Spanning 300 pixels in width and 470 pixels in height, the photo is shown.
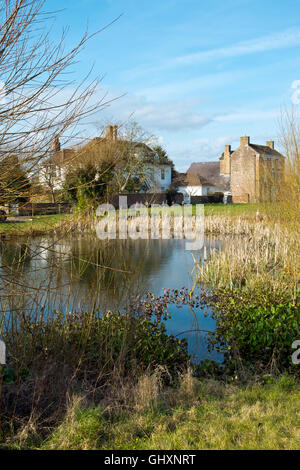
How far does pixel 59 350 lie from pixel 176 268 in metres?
6.78

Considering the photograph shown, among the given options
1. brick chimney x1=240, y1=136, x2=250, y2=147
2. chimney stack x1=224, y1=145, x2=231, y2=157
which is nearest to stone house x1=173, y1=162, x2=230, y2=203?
chimney stack x1=224, y1=145, x2=231, y2=157

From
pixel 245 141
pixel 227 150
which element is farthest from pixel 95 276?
pixel 227 150

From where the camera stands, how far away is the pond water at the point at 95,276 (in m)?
3.71

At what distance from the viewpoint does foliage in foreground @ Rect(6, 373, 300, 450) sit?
302 cm

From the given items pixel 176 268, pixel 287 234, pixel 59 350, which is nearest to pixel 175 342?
pixel 59 350

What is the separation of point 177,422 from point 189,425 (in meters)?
0.10

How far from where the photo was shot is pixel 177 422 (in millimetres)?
3312

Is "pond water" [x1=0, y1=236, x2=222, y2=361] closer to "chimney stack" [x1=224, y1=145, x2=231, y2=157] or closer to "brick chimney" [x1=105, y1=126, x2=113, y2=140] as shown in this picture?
"brick chimney" [x1=105, y1=126, x2=113, y2=140]

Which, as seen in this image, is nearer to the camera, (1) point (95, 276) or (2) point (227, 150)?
(1) point (95, 276)

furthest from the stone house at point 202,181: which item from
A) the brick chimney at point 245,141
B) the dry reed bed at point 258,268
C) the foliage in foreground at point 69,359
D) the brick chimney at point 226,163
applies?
the foliage in foreground at point 69,359

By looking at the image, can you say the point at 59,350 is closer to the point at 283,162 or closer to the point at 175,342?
the point at 175,342

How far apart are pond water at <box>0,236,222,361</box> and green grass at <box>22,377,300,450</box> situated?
1.07 m

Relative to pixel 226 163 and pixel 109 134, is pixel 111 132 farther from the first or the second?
pixel 226 163

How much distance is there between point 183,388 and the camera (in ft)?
13.1
